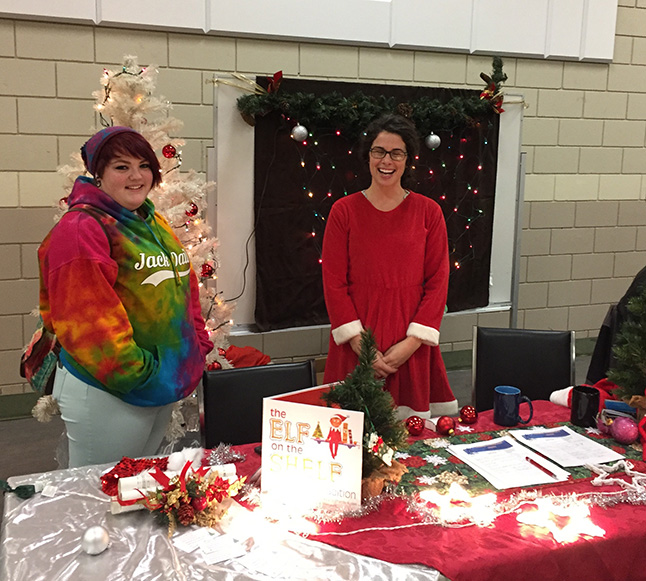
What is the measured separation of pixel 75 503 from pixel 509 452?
3.44 feet

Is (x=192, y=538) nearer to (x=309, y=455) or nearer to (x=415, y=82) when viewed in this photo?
(x=309, y=455)

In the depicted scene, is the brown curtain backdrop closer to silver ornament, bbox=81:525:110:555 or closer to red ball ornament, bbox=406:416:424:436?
red ball ornament, bbox=406:416:424:436

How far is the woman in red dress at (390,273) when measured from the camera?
2.40 m

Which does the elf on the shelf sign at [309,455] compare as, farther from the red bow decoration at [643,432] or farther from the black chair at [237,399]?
the red bow decoration at [643,432]

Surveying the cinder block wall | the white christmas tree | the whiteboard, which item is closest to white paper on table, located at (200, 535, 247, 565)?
the white christmas tree

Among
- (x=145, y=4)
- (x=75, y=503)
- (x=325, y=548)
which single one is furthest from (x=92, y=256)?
(x=145, y=4)

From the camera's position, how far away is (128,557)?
1.19 m

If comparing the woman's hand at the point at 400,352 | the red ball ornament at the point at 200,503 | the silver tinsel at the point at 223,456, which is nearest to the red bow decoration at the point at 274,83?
the woman's hand at the point at 400,352

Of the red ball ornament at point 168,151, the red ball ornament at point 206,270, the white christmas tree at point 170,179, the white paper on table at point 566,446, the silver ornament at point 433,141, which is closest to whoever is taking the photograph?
the white paper on table at point 566,446

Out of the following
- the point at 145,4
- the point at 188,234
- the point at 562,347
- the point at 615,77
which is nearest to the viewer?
the point at 562,347

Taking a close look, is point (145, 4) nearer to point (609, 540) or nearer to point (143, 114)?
point (143, 114)

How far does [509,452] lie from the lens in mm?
1666

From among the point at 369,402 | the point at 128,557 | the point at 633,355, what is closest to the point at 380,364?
the point at 633,355

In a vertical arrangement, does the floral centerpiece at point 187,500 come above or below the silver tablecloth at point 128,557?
above
